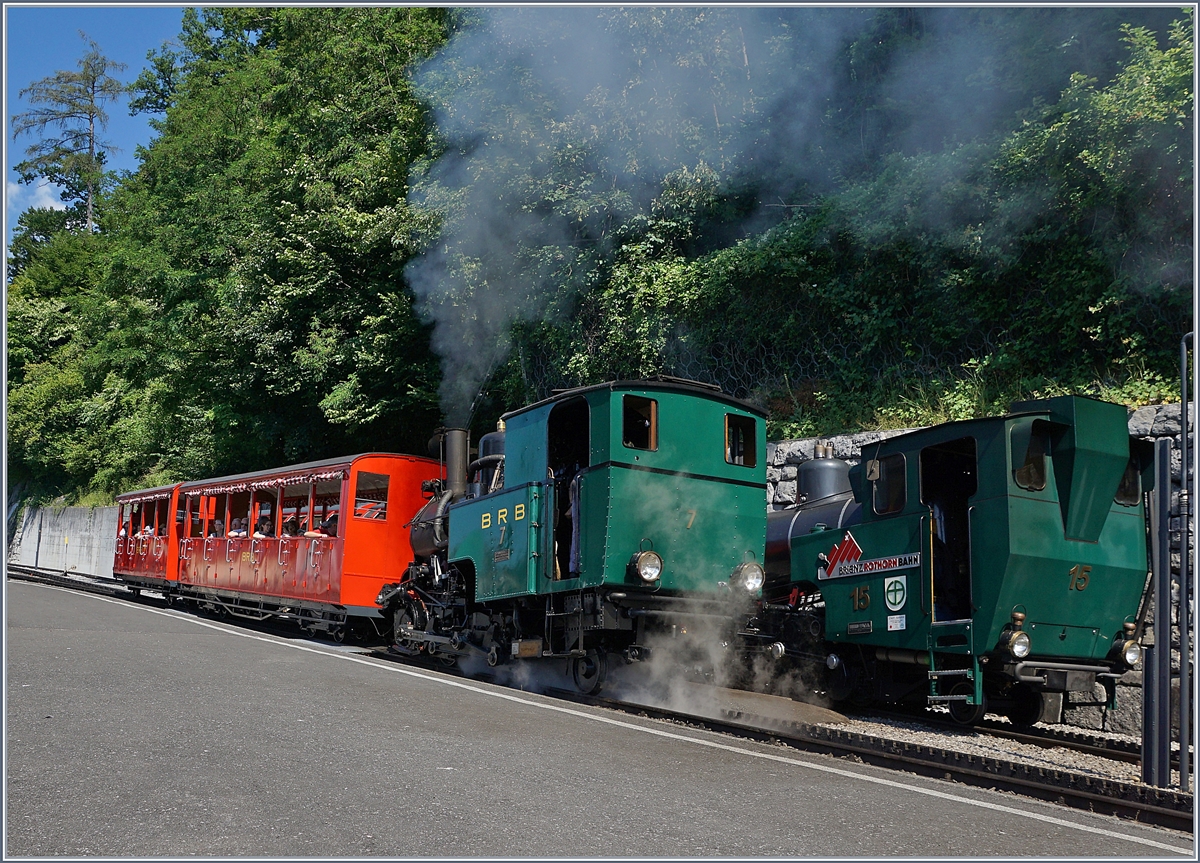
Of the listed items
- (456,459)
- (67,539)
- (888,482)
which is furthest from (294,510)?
(67,539)

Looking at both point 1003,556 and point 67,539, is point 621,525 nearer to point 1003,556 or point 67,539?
point 1003,556

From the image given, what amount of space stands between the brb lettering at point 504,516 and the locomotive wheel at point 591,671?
145 centimetres

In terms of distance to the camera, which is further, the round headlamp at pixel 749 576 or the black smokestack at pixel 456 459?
the black smokestack at pixel 456 459

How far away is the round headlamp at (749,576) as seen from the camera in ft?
29.8

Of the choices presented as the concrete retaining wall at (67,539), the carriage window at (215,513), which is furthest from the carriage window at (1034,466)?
the concrete retaining wall at (67,539)

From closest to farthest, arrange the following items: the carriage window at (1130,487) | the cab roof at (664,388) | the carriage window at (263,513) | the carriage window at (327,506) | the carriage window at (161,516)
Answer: the carriage window at (1130,487)
the cab roof at (664,388)
the carriage window at (327,506)
the carriage window at (263,513)
the carriage window at (161,516)

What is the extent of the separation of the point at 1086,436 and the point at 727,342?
7685mm

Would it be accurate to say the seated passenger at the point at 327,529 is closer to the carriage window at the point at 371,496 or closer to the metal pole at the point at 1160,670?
the carriage window at the point at 371,496

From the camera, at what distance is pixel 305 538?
14.4 metres

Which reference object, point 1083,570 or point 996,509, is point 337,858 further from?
point 1083,570

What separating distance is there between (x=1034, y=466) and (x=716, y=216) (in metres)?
8.77

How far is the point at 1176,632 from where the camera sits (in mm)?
9469

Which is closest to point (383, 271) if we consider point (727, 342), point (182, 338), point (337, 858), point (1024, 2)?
point (727, 342)

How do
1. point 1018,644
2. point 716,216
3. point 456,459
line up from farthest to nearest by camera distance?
point 716,216
point 456,459
point 1018,644
